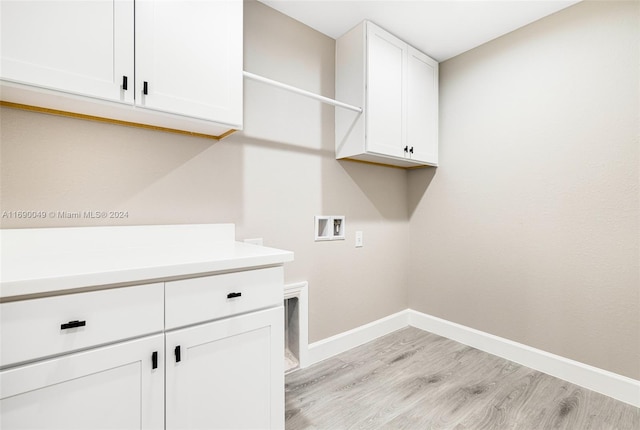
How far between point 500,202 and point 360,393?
5.31 ft

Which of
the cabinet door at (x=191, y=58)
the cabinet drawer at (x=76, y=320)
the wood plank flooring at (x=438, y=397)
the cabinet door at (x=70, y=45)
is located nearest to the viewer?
the cabinet drawer at (x=76, y=320)

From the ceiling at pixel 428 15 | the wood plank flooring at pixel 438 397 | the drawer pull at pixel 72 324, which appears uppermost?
the ceiling at pixel 428 15

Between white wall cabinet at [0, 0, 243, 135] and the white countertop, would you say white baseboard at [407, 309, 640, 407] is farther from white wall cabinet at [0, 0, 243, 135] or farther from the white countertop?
white wall cabinet at [0, 0, 243, 135]

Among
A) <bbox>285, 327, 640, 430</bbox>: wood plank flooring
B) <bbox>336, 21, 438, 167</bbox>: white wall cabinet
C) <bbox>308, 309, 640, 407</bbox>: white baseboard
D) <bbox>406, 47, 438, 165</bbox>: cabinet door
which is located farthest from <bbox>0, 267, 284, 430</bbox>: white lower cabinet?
<bbox>406, 47, 438, 165</bbox>: cabinet door

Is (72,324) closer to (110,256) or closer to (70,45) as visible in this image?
(110,256)

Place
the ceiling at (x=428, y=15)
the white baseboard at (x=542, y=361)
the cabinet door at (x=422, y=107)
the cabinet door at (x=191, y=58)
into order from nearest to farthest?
the cabinet door at (x=191, y=58) < the white baseboard at (x=542, y=361) < the ceiling at (x=428, y=15) < the cabinet door at (x=422, y=107)

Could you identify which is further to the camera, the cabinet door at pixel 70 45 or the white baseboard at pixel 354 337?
the white baseboard at pixel 354 337

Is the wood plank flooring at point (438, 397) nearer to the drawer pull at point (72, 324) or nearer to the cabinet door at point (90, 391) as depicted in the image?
the cabinet door at point (90, 391)

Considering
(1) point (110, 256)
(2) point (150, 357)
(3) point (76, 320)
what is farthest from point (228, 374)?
(1) point (110, 256)

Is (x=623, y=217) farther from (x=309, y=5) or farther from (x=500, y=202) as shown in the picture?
(x=309, y=5)

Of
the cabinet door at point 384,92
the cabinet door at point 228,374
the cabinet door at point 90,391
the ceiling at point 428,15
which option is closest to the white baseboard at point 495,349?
the cabinet door at point 228,374

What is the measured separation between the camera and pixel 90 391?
2.82 ft

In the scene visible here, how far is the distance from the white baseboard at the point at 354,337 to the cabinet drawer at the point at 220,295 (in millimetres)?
1018

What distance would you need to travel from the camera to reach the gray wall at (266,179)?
123 centimetres
